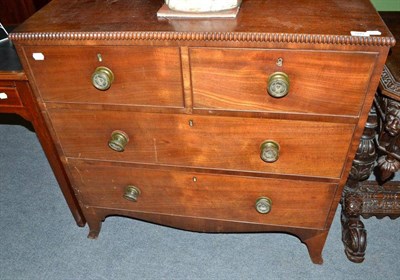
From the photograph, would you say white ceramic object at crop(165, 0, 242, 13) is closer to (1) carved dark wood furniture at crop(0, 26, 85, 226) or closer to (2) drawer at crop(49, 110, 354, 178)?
(2) drawer at crop(49, 110, 354, 178)

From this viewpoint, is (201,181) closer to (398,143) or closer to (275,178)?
(275,178)

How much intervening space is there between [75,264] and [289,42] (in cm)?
143

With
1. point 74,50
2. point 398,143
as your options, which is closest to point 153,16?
point 74,50

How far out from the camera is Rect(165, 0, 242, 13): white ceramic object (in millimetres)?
1055

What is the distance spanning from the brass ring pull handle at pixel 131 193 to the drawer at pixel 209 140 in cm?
16

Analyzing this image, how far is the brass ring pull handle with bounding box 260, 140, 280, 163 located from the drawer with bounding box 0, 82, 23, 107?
0.98 meters

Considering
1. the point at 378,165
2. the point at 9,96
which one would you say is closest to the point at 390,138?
the point at 378,165

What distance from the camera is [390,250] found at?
1730 mm

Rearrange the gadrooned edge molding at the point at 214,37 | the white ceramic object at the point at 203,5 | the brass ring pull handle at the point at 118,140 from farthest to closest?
the brass ring pull handle at the point at 118,140, the white ceramic object at the point at 203,5, the gadrooned edge molding at the point at 214,37

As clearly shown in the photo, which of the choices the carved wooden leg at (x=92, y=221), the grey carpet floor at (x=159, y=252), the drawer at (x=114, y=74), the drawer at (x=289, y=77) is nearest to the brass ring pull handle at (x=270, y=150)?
the drawer at (x=289, y=77)

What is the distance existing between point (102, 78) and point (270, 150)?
59 centimetres

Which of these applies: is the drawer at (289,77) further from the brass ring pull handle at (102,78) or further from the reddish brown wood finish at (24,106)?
the reddish brown wood finish at (24,106)

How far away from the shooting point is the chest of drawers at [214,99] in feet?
3.32

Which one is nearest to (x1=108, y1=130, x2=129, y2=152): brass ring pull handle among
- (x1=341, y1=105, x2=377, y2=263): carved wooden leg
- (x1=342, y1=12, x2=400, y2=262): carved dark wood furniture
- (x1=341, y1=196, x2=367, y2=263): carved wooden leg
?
(x1=342, y1=12, x2=400, y2=262): carved dark wood furniture
